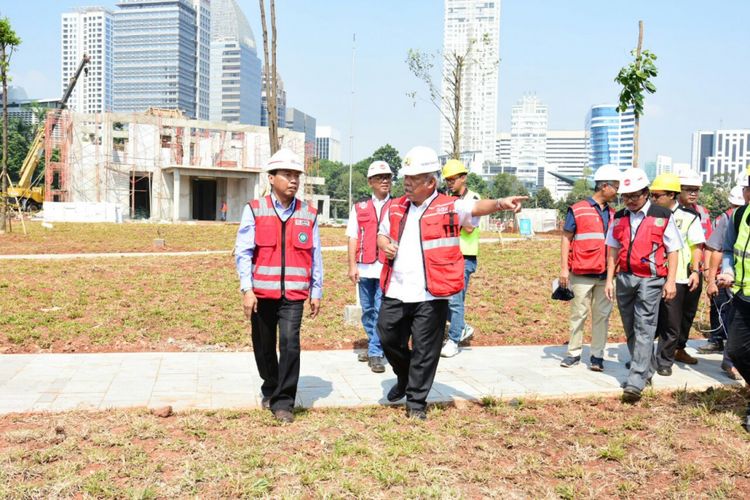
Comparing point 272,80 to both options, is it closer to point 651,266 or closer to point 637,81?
point 637,81

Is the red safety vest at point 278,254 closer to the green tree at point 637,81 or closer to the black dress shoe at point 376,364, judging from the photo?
the black dress shoe at point 376,364

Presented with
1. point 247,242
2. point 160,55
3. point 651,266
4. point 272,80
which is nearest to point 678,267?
point 651,266

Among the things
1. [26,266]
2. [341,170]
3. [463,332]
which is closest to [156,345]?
[463,332]

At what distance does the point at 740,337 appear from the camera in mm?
4824

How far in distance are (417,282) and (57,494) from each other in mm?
2577

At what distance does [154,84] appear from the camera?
151m

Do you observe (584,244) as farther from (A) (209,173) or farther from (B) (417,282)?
(A) (209,173)

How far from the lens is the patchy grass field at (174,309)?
7680 millimetres

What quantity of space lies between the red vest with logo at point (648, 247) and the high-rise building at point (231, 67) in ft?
533

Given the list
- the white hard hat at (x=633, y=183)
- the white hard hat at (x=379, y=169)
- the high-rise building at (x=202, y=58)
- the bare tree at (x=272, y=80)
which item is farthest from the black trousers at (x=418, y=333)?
the high-rise building at (x=202, y=58)

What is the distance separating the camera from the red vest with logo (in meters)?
5.68

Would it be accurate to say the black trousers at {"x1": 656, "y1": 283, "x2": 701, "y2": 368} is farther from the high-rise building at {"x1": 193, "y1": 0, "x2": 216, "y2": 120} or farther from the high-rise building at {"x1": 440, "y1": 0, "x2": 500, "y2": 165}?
the high-rise building at {"x1": 193, "y1": 0, "x2": 216, "y2": 120}

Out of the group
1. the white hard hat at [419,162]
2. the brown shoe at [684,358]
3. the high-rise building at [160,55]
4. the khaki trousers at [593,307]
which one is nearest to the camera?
the white hard hat at [419,162]

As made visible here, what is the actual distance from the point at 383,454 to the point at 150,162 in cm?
4064
